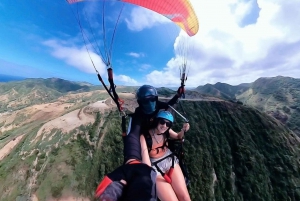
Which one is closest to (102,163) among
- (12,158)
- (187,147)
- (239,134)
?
(12,158)

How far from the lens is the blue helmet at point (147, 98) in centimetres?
549

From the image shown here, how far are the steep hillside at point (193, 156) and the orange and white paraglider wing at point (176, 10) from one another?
37685 millimetres

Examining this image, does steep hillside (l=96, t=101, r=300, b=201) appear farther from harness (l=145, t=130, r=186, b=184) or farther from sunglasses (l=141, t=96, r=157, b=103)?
sunglasses (l=141, t=96, r=157, b=103)

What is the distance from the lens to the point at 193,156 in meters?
52.0

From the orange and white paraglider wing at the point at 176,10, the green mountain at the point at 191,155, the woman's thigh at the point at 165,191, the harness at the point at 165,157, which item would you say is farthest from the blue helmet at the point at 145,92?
the green mountain at the point at 191,155

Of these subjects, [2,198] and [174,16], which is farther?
[2,198]

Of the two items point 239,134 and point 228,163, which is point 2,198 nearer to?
point 228,163

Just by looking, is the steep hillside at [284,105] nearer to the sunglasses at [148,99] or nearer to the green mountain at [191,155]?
the green mountain at [191,155]

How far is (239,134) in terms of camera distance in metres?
58.8

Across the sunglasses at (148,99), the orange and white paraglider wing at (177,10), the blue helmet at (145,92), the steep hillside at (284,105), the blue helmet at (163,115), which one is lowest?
the steep hillside at (284,105)

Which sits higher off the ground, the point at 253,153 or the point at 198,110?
the point at 198,110

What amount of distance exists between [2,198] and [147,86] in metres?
40.8

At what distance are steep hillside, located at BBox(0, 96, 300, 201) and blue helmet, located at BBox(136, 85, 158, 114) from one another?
123 feet

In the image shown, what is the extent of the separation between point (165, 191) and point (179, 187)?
0.52 metres
